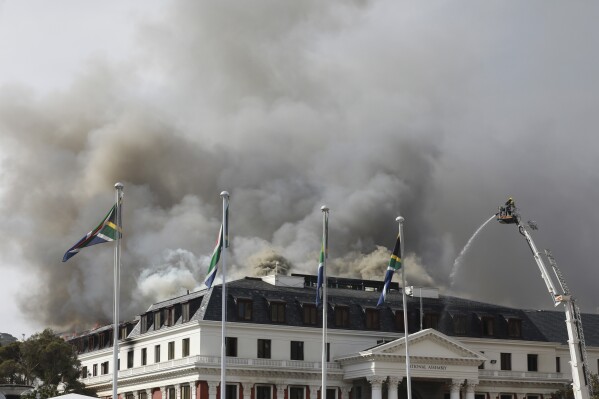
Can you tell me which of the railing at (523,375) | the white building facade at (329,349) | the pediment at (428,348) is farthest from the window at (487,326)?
the pediment at (428,348)

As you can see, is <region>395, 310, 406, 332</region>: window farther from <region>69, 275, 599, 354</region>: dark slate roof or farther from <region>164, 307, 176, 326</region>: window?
<region>164, 307, 176, 326</region>: window

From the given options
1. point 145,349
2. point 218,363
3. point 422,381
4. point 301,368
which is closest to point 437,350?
point 422,381

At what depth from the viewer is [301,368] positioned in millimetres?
116438

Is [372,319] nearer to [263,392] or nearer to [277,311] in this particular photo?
[277,311]

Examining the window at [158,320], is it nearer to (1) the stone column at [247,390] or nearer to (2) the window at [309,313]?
(1) the stone column at [247,390]

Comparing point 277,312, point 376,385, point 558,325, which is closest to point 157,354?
point 277,312

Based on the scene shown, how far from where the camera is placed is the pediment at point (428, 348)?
376ft

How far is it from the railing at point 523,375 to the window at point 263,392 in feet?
84.6

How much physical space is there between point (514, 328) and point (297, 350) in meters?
28.9

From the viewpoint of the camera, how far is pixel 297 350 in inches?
4643

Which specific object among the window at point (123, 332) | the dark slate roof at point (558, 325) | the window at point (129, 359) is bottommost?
the window at point (129, 359)

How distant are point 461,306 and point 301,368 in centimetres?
2379

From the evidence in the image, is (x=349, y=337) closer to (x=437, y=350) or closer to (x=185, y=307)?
(x=437, y=350)

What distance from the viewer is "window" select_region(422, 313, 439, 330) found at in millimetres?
126062
